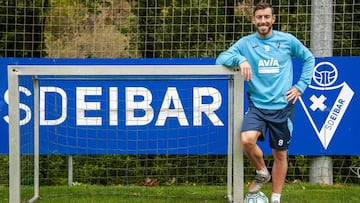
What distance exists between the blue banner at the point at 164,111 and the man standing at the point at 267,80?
2.40 m

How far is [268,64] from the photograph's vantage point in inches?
224

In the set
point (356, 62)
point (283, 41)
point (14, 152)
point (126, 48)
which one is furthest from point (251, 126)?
point (126, 48)

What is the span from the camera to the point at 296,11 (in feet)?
30.6

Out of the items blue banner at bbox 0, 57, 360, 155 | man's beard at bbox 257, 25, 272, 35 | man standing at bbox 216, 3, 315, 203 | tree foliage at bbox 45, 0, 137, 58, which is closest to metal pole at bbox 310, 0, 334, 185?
blue banner at bbox 0, 57, 360, 155

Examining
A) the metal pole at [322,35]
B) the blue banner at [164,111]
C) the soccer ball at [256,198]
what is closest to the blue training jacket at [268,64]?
the soccer ball at [256,198]

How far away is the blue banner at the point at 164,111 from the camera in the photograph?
26.9 feet

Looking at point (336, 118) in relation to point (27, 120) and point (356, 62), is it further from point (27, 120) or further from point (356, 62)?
point (27, 120)

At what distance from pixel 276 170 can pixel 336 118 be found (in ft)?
8.29

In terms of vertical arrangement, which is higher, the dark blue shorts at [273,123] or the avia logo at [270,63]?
the avia logo at [270,63]

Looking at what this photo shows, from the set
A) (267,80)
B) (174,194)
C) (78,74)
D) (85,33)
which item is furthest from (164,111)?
(267,80)

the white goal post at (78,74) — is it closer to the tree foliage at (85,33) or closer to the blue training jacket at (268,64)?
the blue training jacket at (268,64)

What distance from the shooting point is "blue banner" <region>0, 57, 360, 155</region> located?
26.9ft

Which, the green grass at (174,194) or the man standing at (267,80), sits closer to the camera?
the man standing at (267,80)

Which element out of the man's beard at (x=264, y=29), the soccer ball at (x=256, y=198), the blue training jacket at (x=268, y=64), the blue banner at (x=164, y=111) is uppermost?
the man's beard at (x=264, y=29)
